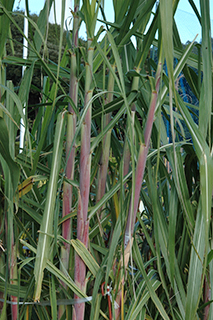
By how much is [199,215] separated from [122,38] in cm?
23

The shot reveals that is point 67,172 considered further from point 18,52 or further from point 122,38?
point 18,52

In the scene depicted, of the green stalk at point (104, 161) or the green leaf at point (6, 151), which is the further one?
the green stalk at point (104, 161)

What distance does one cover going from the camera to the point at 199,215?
0.36 metres

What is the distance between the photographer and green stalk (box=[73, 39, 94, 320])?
1.15 ft

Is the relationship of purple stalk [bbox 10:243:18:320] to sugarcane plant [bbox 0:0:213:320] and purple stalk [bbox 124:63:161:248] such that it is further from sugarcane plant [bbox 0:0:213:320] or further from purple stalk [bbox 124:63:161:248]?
purple stalk [bbox 124:63:161:248]

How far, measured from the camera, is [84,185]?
0.36 m

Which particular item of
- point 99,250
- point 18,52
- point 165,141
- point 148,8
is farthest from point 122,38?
point 18,52

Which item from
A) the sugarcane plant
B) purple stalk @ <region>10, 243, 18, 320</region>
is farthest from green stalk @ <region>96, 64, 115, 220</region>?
purple stalk @ <region>10, 243, 18, 320</region>

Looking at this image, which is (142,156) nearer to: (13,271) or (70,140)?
(70,140)

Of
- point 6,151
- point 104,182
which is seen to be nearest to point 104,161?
point 104,182

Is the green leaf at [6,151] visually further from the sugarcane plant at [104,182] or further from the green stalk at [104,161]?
the green stalk at [104,161]

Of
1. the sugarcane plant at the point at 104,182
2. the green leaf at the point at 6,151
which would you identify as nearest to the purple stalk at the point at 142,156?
the sugarcane plant at the point at 104,182

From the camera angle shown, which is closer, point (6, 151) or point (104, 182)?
point (6, 151)

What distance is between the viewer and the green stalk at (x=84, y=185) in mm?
350
